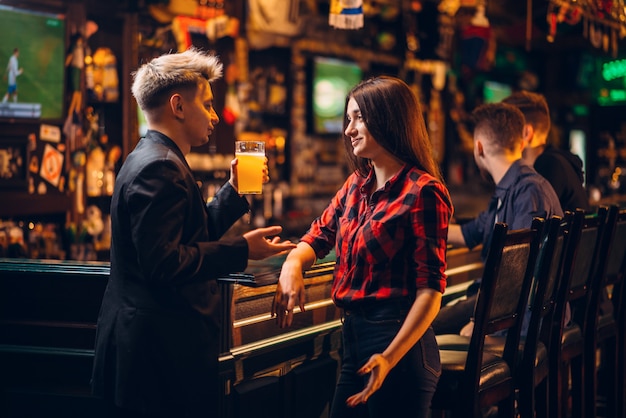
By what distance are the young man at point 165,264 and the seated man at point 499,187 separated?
4.44 ft

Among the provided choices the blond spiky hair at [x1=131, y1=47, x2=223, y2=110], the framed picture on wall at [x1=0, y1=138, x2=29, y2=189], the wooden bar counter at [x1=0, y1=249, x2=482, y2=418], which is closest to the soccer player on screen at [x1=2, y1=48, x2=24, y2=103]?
the framed picture on wall at [x1=0, y1=138, x2=29, y2=189]

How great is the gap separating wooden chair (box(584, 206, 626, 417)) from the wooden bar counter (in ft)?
4.72

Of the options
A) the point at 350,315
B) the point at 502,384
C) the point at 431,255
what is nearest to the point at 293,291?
the point at 350,315

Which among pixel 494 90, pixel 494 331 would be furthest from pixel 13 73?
pixel 494 90

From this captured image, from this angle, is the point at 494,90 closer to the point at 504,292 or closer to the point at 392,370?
the point at 504,292

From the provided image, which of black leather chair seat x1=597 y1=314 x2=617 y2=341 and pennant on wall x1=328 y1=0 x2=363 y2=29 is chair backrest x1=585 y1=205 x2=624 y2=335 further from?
pennant on wall x1=328 y1=0 x2=363 y2=29

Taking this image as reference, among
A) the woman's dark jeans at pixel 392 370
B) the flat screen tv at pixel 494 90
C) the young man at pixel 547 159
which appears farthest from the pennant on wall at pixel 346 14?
the flat screen tv at pixel 494 90

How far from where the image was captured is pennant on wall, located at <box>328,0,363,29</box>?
394cm

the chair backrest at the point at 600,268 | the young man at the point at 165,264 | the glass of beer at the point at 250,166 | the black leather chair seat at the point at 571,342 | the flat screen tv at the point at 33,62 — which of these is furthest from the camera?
the flat screen tv at the point at 33,62

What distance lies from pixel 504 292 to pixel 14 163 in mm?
3230

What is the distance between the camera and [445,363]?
285cm

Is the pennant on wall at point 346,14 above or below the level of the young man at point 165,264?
above

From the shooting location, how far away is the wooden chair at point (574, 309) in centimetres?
336

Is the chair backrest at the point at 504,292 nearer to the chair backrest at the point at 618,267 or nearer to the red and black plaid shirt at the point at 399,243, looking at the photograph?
the red and black plaid shirt at the point at 399,243
